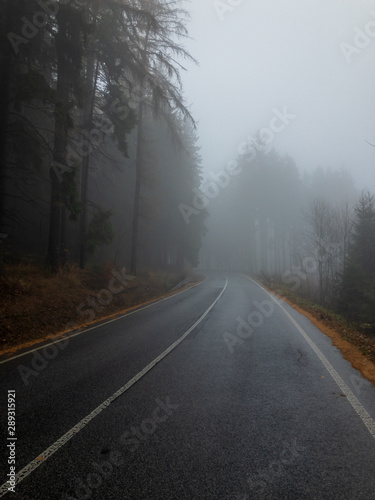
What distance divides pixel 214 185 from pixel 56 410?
202ft

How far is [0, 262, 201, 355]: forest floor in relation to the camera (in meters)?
7.75

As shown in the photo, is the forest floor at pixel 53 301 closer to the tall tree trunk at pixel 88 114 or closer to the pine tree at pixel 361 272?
the tall tree trunk at pixel 88 114

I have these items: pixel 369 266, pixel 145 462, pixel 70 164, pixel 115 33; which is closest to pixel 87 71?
pixel 115 33

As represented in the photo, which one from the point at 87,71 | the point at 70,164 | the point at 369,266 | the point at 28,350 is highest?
the point at 87,71

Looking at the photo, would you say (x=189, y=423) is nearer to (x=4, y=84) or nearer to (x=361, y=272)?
(x=4, y=84)

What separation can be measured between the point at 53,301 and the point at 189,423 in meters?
7.75

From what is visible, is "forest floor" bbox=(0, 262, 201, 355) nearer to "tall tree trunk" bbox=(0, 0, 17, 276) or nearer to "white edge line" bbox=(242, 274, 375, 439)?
"tall tree trunk" bbox=(0, 0, 17, 276)

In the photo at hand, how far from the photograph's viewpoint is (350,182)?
53250 mm

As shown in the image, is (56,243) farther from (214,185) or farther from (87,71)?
(214,185)

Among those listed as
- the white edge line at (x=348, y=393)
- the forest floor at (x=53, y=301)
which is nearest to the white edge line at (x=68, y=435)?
the white edge line at (x=348, y=393)

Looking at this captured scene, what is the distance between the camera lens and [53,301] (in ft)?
32.1

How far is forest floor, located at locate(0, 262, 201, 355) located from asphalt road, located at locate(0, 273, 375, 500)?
1.54m

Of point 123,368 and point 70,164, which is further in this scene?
point 70,164

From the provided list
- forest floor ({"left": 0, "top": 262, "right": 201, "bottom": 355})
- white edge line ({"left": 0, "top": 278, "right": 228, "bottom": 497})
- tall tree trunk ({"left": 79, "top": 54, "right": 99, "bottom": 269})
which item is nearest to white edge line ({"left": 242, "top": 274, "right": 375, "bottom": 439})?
white edge line ({"left": 0, "top": 278, "right": 228, "bottom": 497})
